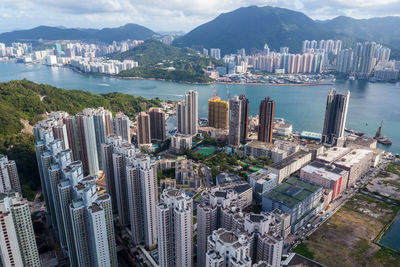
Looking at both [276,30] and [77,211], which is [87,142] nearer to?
[77,211]

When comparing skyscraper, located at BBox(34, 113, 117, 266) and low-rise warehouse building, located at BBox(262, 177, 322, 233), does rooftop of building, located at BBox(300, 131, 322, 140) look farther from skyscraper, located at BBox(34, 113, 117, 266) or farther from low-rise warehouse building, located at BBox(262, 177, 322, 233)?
skyscraper, located at BBox(34, 113, 117, 266)

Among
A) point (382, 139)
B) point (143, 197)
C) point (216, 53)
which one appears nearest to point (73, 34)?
point (216, 53)

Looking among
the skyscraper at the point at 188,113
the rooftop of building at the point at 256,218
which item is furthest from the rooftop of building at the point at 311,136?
the rooftop of building at the point at 256,218

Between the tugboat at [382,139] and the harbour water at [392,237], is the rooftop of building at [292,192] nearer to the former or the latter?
the harbour water at [392,237]

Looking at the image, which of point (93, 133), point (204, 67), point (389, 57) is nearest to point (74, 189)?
point (93, 133)

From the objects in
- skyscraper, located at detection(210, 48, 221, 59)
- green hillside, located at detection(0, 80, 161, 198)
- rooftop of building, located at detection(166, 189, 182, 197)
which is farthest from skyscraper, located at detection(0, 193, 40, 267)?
skyscraper, located at detection(210, 48, 221, 59)

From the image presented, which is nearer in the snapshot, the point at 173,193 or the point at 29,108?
the point at 173,193

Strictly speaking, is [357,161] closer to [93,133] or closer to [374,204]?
[374,204]
